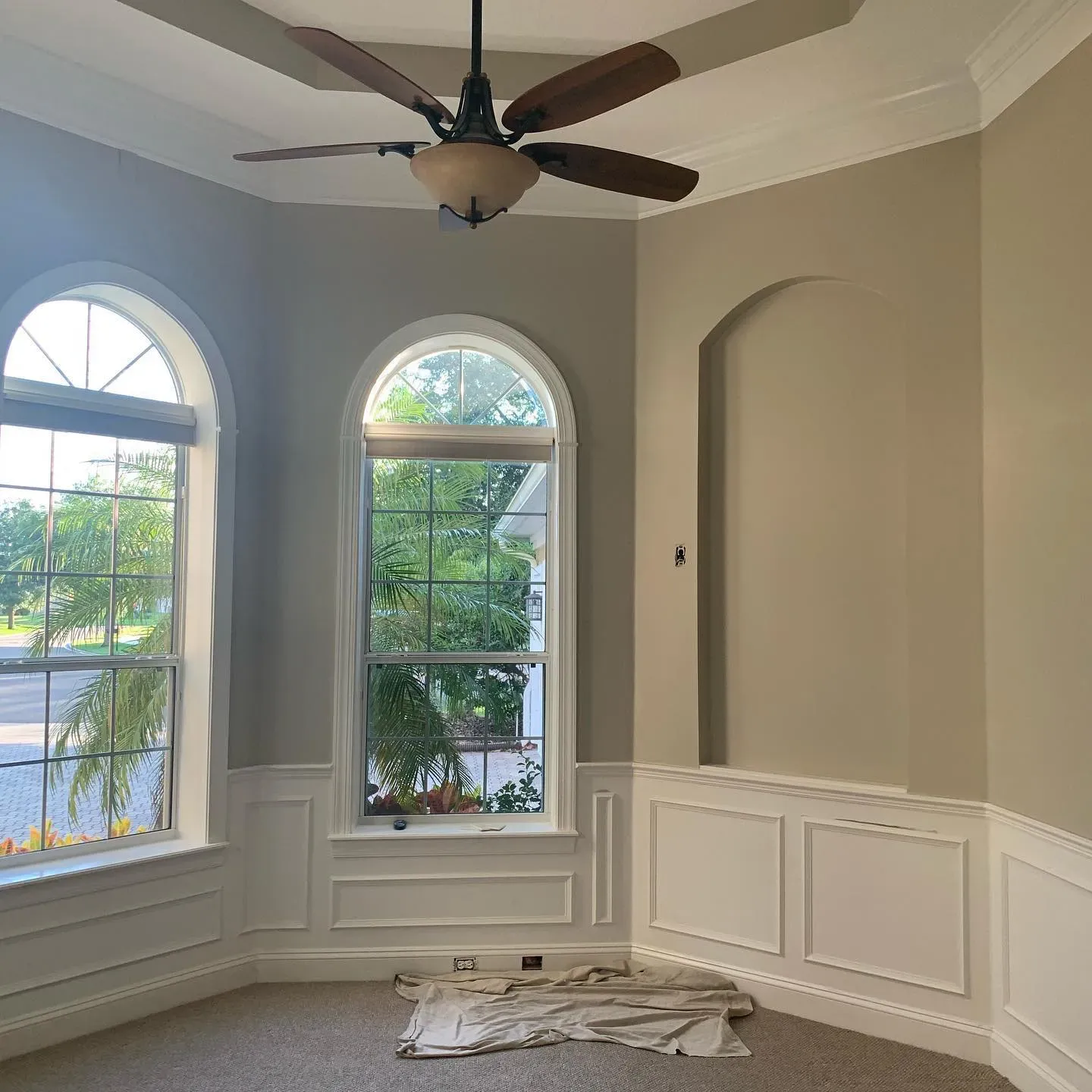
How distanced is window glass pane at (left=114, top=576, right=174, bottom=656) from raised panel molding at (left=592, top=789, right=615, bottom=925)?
1859 mm

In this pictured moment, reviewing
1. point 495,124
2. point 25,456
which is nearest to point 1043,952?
point 495,124

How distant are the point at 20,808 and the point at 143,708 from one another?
0.54m

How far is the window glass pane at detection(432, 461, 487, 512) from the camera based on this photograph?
13.5 ft

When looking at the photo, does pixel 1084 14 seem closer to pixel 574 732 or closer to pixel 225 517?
pixel 574 732

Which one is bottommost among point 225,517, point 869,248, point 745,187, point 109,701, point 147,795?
point 147,795

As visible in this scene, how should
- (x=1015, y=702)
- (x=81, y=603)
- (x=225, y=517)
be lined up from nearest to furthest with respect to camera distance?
(x=1015, y=702) < (x=81, y=603) < (x=225, y=517)

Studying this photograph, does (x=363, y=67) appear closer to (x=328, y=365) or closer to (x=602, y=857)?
(x=328, y=365)

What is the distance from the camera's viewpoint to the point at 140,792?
372cm

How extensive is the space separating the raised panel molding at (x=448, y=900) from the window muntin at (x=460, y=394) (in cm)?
190

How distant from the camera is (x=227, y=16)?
322cm

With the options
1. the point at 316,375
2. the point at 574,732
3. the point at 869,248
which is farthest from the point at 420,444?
the point at 869,248

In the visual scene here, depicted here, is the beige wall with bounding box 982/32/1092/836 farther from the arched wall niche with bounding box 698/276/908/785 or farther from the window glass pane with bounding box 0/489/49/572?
the window glass pane with bounding box 0/489/49/572

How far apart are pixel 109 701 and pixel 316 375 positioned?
152 centimetres

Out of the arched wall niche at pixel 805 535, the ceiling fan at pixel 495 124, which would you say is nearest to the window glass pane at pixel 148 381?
the ceiling fan at pixel 495 124
